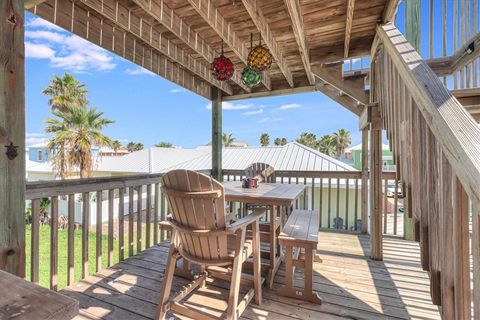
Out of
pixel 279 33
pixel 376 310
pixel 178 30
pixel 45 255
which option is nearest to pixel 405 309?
pixel 376 310

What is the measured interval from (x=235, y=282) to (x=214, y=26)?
2344 millimetres

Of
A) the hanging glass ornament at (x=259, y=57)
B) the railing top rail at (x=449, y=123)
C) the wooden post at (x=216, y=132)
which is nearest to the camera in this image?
the railing top rail at (x=449, y=123)

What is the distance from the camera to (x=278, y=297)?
2.04 metres

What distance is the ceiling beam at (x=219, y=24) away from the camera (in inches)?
87.1

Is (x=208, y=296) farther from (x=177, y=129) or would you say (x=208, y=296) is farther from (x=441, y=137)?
(x=177, y=129)

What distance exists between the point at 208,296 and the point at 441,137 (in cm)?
196

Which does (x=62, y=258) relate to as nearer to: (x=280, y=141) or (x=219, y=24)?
(x=219, y=24)

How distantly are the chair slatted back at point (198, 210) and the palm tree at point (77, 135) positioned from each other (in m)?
9.81

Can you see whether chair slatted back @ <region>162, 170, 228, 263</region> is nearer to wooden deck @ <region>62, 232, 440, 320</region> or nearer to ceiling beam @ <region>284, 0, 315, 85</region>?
wooden deck @ <region>62, 232, 440, 320</region>

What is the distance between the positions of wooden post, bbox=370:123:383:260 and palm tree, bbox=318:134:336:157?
1087 inches

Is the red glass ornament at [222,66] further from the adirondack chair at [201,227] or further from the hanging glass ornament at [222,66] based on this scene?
the adirondack chair at [201,227]

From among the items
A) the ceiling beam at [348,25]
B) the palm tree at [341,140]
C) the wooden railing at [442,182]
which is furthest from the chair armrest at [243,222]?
the palm tree at [341,140]

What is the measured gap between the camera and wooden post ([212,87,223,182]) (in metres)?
4.50

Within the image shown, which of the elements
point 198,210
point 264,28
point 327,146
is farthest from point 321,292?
point 327,146
